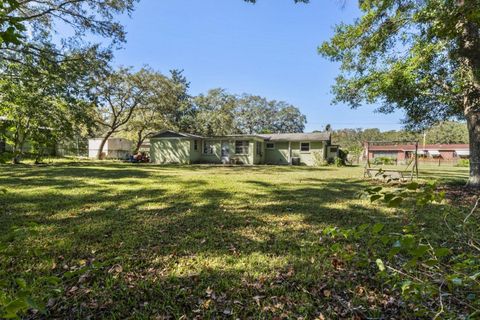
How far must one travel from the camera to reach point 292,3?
661cm

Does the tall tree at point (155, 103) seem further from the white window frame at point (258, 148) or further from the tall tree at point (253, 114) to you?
the tall tree at point (253, 114)

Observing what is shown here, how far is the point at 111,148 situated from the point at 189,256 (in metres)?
33.4

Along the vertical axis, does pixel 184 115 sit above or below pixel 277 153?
above

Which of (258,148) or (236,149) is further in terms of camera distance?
(258,148)

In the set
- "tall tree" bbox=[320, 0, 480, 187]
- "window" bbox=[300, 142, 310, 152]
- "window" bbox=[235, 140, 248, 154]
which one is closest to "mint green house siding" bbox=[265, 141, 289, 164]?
"window" bbox=[300, 142, 310, 152]

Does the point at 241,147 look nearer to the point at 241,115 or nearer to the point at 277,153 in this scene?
the point at 277,153

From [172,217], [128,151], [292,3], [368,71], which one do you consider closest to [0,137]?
[172,217]

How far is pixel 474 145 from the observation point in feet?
27.6

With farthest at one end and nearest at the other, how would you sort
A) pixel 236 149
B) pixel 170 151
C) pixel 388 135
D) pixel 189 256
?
1. pixel 388 135
2. pixel 170 151
3. pixel 236 149
4. pixel 189 256

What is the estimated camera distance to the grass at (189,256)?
2328 mm

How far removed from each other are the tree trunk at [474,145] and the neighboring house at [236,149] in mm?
14002

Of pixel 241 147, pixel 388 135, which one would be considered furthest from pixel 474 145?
pixel 388 135

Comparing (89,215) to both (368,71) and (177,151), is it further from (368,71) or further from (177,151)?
(177,151)

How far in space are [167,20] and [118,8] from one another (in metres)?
2.15
